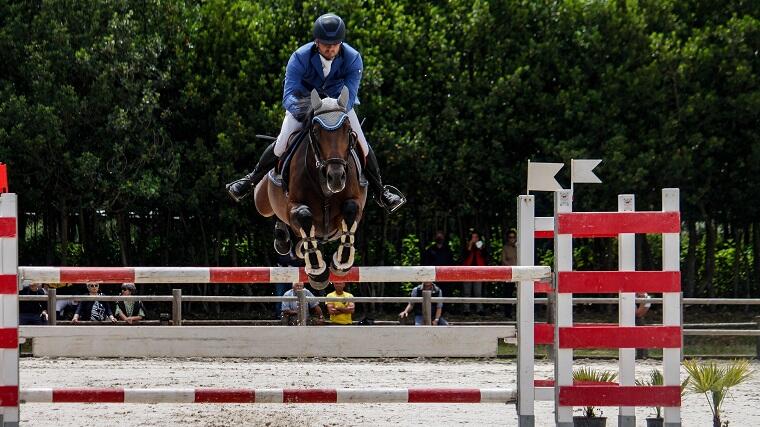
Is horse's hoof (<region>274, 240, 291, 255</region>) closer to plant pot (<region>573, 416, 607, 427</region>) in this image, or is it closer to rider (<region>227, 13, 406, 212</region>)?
rider (<region>227, 13, 406, 212</region>)

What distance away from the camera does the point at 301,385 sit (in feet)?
39.1

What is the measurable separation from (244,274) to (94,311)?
32.4 ft

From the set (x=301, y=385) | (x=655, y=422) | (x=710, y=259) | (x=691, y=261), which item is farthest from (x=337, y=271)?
(x=710, y=259)

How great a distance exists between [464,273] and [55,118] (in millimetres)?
14160

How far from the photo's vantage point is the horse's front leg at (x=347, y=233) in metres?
7.19

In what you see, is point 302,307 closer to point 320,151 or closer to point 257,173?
point 257,173

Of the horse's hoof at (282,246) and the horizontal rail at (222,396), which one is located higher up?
the horse's hoof at (282,246)

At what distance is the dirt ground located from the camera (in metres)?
9.39

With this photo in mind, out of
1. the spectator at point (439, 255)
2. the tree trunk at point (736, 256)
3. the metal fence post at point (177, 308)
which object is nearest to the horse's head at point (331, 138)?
the metal fence post at point (177, 308)

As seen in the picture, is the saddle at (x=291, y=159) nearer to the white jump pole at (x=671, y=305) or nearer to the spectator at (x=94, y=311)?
the white jump pole at (x=671, y=305)

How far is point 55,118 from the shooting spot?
19.4m

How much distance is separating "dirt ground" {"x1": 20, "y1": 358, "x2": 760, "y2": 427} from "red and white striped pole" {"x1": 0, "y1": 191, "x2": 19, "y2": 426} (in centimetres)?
272

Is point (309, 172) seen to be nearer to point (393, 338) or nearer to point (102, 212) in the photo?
point (393, 338)

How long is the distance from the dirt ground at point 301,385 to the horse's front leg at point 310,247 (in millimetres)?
2403
